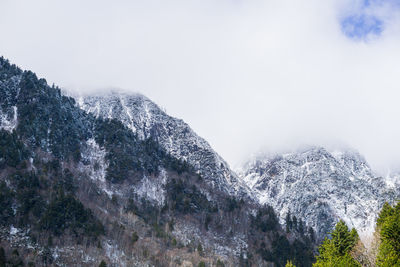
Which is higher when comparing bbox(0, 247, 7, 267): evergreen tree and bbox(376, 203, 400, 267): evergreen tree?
bbox(376, 203, 400, 267): evergreen tree

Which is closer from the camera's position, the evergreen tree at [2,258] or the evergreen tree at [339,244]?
the evergreen tree at [339,244]

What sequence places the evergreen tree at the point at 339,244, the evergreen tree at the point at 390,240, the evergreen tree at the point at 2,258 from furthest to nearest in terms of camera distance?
the evergreen tree at the point at 2,258 → the evergreen tree at the point at 339,244 → the evergreen tree at the point at 390,240

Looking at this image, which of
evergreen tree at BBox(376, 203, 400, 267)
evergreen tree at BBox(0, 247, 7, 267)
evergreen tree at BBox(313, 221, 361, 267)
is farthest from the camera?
evergreen tree at BBox(0, 247, 7, 267)

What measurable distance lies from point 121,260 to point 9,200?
49.8 meters

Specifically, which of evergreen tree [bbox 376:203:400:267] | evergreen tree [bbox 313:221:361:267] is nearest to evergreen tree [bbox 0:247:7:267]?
evergreen tree [bbox 313:221:361:267]

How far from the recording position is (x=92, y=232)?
163 metres

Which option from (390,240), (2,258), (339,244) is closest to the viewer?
(390,240)

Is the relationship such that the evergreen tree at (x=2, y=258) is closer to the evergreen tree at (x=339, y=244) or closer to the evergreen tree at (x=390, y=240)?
the evergreen tree at (x=339, y=244)

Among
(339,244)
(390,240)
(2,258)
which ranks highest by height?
(390,240)

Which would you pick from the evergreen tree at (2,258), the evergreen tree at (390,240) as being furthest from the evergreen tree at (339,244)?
the evergreen tree at (2,258)

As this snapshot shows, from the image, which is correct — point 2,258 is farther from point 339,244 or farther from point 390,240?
point 390,240

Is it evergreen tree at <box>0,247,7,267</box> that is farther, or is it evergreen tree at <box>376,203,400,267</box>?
evergreen tree at <box>0,247,7,267</box>

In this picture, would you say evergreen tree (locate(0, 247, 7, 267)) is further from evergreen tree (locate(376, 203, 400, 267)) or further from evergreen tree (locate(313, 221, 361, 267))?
evergreen tree (locate(376, 203, 400, 267))

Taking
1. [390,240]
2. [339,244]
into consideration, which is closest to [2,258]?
[339,244]
